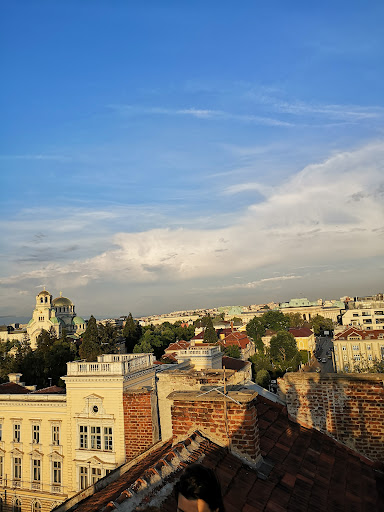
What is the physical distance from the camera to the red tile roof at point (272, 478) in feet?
15.2

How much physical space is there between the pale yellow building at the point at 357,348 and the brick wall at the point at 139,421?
195 feet

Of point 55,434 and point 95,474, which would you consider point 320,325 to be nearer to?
point 55,434

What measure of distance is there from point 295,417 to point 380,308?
8852 cm

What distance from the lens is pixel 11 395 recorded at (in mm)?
23391

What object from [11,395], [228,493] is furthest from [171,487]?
[11,395]

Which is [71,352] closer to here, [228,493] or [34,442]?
[34,442]

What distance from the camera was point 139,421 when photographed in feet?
33.6

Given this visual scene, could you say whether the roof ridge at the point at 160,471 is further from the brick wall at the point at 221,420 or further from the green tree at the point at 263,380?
the green tree at the point at 263,380

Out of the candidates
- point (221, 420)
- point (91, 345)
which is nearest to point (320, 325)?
point (91, 345)

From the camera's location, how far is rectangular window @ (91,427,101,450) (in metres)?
20.5

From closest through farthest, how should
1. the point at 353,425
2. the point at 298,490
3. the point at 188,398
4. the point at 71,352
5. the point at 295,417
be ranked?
the point at 298,490 → the point at 188,398 → the point at 353,425 → the point at 295,417 → the point at 71,352

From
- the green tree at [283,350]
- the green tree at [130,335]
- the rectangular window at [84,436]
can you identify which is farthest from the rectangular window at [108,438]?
the green tree at [130,335]

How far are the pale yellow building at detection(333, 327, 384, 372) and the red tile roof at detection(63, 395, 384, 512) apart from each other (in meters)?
61.4

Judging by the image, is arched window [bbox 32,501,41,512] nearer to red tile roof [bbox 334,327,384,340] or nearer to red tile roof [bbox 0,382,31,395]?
red tile roof [bbox 0,382,31,395]
